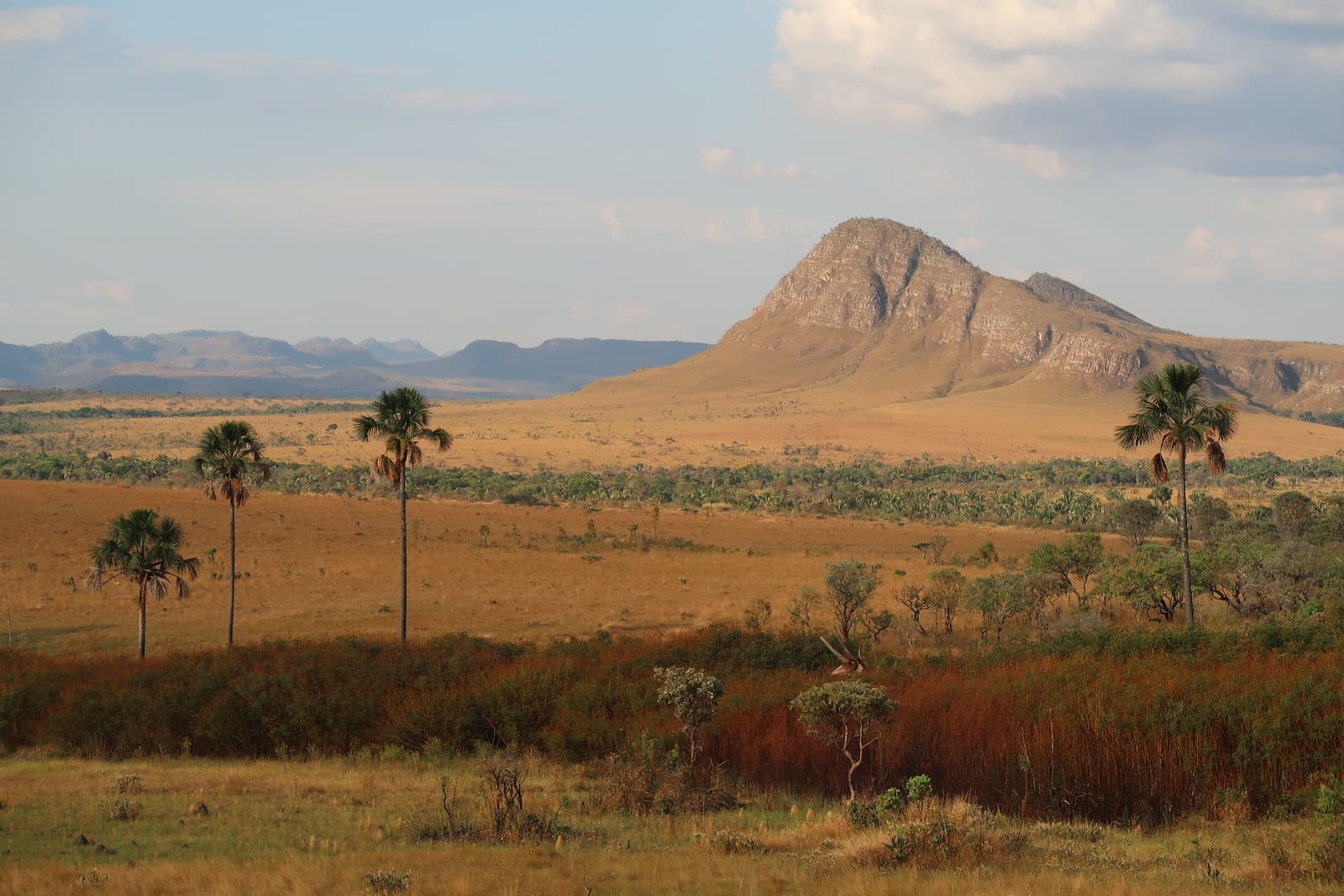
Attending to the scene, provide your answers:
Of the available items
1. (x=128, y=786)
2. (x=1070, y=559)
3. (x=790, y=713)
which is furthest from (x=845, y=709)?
(x=1070, y=559)

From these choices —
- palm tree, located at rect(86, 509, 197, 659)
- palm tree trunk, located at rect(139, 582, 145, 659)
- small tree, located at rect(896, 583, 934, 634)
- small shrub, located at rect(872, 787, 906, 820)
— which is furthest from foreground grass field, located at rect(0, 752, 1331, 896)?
small tree, located at rect(896, 583, 934, 634)

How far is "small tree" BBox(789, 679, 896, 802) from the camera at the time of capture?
1708cm

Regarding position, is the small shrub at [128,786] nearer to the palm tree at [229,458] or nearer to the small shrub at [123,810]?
the small shrub at [123,810]

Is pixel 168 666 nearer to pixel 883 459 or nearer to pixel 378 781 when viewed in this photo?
pixel 378 781

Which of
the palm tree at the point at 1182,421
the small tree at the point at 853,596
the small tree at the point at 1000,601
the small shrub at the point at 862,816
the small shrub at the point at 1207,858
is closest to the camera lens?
the small shrub at the point at 1207,858

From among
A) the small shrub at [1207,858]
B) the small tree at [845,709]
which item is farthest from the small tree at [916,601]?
the small shrub at [1207,858]

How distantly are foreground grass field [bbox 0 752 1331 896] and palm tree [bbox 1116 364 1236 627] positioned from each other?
53.9 ft

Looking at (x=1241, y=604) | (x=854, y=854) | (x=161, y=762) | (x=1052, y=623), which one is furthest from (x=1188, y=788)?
(x=1241, y=604)

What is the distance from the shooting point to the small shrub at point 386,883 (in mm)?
10875

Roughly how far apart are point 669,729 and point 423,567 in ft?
127

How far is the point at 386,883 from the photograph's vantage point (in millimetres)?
11023

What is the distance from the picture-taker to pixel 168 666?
88.0 ft

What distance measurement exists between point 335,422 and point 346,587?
14558 cm

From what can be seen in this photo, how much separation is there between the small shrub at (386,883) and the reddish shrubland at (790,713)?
30.3ft
